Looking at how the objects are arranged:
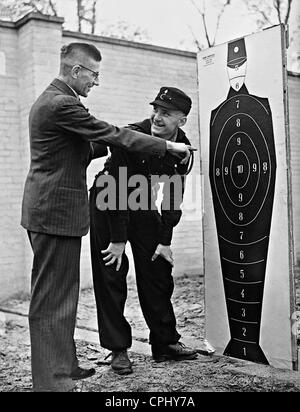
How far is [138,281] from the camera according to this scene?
3.91 m

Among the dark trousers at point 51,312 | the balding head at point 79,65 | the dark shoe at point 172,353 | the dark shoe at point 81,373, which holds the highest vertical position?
the balding head at point 79,65

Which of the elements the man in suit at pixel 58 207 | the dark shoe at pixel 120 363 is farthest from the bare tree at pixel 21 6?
the dark shoe at pixel 120 363

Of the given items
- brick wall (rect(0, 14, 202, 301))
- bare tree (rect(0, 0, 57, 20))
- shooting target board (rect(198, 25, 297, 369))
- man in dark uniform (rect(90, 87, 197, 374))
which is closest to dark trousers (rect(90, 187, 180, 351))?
man in dark uniform (rect(90, 87, 197, 374))

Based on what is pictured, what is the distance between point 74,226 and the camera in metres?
3.21

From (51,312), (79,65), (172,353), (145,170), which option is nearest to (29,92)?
(145,170)

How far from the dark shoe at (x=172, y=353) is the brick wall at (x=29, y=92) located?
9.92 feet

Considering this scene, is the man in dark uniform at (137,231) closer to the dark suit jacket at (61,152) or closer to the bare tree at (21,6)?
the dark suit jacket at (61,152)

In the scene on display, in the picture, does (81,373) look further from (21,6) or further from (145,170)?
(21,6)

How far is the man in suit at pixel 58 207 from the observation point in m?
3.15

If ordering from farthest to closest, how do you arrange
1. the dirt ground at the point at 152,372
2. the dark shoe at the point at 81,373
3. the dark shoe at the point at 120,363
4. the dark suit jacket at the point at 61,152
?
the dark shoe at the point at 120,363 → the dark shoe at the point at 81,373 → the dirt ground at the point at 152,372 → the dark suit jacket at the point at 61,152

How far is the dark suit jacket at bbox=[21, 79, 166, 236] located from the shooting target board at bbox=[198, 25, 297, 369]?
2.59ft

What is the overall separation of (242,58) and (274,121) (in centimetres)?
44

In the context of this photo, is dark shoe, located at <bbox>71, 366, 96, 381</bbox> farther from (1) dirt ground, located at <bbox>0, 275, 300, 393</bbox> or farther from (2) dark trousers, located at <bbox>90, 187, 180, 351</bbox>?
(2) dark trousers, located at <bbox>90, 187, 180, 351</bbox>
